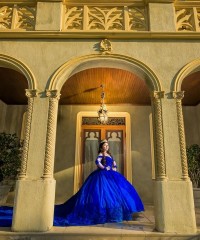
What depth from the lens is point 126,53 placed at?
4.30 metres

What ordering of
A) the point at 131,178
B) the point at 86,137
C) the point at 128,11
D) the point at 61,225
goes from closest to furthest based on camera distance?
the point at 61,225
the point at 128,11
the point at 131,178
the point at 86,137

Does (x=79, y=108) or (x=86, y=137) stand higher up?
(x=79, y=108)

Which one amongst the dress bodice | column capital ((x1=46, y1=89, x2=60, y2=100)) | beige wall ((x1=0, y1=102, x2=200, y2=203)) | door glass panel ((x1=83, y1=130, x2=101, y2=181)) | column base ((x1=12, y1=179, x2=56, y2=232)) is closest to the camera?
column base ((x1=12, y1=179, x2=56, y2=232))

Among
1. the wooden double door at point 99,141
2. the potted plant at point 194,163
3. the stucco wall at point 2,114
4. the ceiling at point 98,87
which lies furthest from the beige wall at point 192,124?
the stucco wall at point 2,114

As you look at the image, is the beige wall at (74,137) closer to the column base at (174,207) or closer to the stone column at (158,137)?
the stone column at (158,137)

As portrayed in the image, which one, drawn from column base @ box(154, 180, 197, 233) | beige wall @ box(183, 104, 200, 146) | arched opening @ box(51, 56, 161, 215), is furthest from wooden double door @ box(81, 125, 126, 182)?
column base @ box(154, 180, 197, 233)

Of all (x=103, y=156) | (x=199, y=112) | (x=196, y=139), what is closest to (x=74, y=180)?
(x=103, y=156)

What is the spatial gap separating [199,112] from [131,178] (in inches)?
131

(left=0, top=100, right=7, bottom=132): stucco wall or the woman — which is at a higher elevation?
(left=0, top=100, right=7, bottom=132): stucco wall

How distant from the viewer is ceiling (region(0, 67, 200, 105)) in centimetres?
531

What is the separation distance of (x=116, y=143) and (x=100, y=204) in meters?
3.41

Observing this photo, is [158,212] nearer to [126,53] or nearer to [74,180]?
[126,53]

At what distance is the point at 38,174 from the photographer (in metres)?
3.59

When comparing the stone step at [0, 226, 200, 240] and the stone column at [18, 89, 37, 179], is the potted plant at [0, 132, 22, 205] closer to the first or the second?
the stone column at [18, 89, 37, 179]
